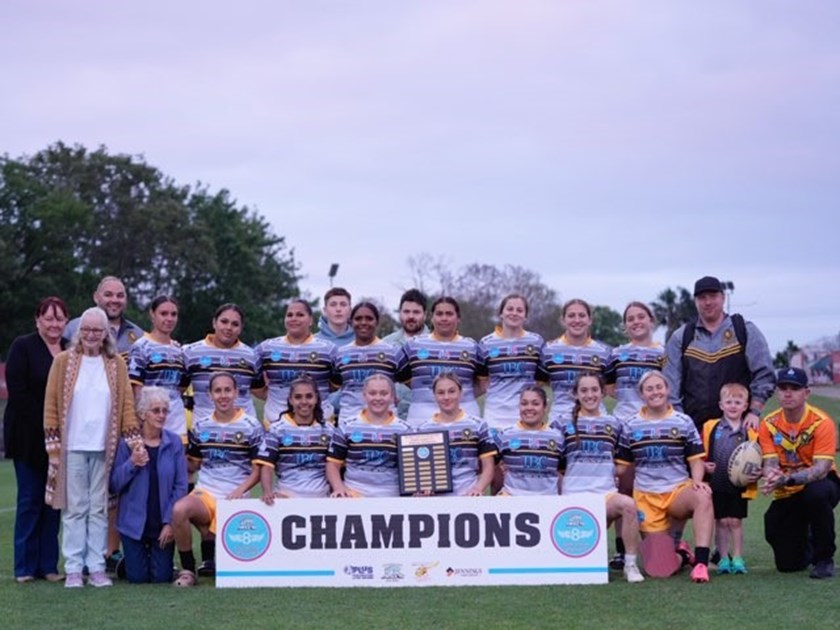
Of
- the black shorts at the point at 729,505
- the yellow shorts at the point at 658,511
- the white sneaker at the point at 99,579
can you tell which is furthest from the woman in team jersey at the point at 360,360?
the black shorts at the point at 729,505

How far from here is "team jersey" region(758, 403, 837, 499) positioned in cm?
792

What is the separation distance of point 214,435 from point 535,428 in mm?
2216

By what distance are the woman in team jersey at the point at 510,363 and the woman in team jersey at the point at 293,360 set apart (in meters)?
1.17

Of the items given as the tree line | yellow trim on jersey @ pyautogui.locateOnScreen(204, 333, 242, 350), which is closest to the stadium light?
the tree line

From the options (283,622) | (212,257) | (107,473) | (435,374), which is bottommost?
(283,622)

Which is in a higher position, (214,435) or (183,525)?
(214,435)

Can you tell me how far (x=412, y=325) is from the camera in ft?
29.7

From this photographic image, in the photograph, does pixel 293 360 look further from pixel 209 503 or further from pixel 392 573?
pixel 392 573

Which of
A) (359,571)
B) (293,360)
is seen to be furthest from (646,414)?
(293,360)

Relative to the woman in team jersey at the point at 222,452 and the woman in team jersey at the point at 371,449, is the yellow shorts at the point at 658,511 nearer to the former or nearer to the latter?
the woman in team jersey at the point at 371,449

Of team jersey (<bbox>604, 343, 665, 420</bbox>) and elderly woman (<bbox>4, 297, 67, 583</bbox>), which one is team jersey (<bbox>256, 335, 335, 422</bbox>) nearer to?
elderly woman (<bbox>4, 297, 67, 583</bbox>)

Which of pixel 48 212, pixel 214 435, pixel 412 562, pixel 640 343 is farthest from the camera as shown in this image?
pixel 48 212

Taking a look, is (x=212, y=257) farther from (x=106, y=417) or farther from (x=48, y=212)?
(x=106, y=417)

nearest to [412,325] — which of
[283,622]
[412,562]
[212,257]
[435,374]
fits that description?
[435,374]
